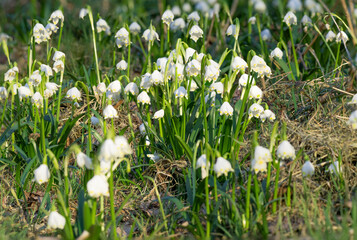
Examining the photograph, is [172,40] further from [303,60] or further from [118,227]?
[118,227]

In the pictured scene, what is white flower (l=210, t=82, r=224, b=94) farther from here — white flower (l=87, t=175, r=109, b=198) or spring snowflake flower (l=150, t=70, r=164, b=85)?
white flower (l=87, t=175, r=109, b=198)

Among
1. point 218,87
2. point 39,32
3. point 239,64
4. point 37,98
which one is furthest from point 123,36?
point 239,64

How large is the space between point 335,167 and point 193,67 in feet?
2.75

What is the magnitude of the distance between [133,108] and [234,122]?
119 cm

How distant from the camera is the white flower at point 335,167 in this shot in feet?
7.89

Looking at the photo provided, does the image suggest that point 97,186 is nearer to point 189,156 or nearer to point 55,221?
point 55,221

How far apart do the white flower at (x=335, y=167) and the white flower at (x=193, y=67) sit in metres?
0.80

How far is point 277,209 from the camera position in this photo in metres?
2.31

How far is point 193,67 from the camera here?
2.53 meters

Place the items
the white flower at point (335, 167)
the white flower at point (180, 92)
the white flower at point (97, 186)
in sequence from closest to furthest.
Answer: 1. the white flower at point (97, 186)
2. the white flower at point (335, 167)
3. the white flower at point (180, 92)

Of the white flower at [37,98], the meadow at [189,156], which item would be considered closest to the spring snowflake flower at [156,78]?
the meadow at [189,156]

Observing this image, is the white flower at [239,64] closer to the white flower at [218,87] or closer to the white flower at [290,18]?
the white flower at [218,87]

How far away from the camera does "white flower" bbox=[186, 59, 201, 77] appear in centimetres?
252

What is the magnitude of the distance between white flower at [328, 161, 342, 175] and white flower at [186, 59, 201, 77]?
801mm
